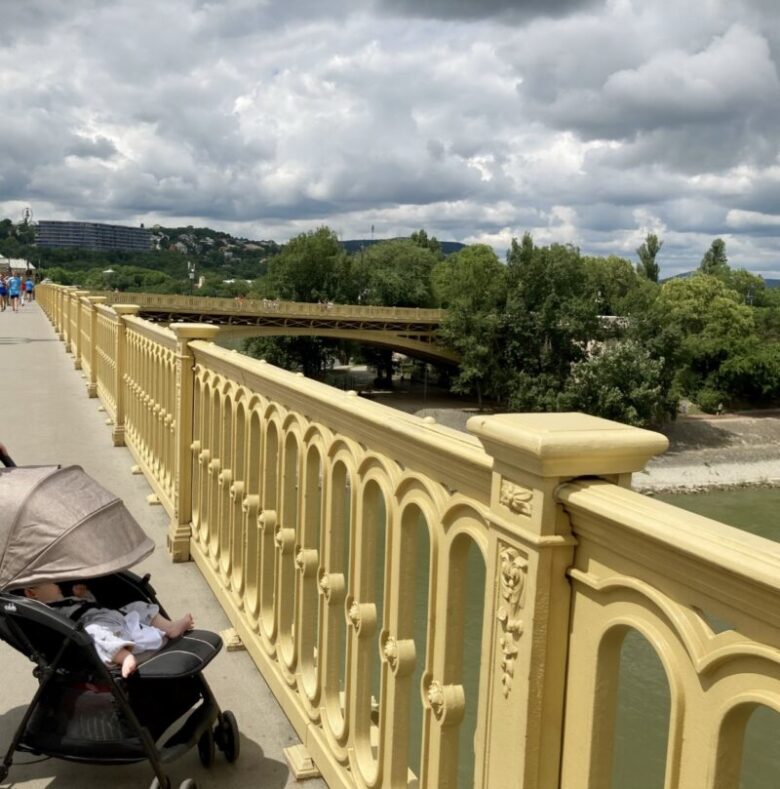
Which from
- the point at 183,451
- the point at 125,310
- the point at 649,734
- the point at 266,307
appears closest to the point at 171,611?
the point at 183,451

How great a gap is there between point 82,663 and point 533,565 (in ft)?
4.87

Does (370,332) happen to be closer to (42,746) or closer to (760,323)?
(760,323)

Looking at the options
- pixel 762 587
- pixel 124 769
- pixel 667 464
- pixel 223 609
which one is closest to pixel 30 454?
pixel 223 609

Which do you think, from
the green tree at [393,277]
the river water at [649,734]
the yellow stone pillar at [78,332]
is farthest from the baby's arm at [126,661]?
the green tree at [393,277]

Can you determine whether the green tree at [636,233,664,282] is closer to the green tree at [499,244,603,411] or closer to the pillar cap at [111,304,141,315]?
the green tree at [499,244,603,411]

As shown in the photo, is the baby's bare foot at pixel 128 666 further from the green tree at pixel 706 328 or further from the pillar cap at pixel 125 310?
the green tree at pixel 706 328

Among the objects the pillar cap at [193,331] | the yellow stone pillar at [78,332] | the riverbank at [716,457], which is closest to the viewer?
the pillar cap at [193,331]

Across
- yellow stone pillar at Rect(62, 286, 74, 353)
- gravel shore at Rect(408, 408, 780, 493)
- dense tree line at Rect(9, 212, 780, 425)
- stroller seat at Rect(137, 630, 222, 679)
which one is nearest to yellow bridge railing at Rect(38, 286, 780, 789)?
stroller seat at Rect(137, 630, 222, 679)

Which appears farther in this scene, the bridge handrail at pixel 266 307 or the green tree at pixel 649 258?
the green tree at pixel 649 258

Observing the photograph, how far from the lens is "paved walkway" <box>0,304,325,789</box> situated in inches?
102

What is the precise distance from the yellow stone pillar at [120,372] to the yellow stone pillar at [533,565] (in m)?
6.05

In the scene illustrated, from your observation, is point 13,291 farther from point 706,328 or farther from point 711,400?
point 706,328

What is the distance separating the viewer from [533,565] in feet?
4.85

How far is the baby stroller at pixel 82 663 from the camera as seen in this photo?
2.36m
